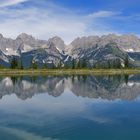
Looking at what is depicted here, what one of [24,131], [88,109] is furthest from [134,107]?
[24,131]

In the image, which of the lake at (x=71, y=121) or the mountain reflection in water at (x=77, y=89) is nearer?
the lake at (x=71, y=121)

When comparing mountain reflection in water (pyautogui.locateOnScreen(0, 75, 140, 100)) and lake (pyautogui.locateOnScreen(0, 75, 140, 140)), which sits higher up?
lake (pyautogui.locateOnScreen(0, 75, 140, 140))

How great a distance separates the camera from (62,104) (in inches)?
2410

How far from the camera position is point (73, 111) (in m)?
52.2

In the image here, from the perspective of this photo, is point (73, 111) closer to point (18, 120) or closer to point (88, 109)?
point (88, 109)

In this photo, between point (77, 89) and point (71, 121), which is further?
point (77, 89)

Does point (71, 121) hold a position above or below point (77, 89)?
above

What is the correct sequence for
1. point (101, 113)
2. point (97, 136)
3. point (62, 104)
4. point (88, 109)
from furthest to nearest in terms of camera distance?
point (62, 104), point (88, 109), point (101, 113), point (97, 136)

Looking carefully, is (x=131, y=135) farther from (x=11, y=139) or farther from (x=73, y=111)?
(x=73, y=111)

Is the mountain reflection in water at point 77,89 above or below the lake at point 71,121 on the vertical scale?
below

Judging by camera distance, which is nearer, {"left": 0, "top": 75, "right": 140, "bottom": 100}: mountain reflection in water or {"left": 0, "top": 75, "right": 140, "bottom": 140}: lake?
{"left": 0, "top": 75, "right": 140, "bottom": 140}: lake

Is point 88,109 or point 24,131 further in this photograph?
point 88,109

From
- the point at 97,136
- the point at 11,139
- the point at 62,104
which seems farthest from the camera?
the point at 62,104

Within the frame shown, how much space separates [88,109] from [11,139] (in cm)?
2356
